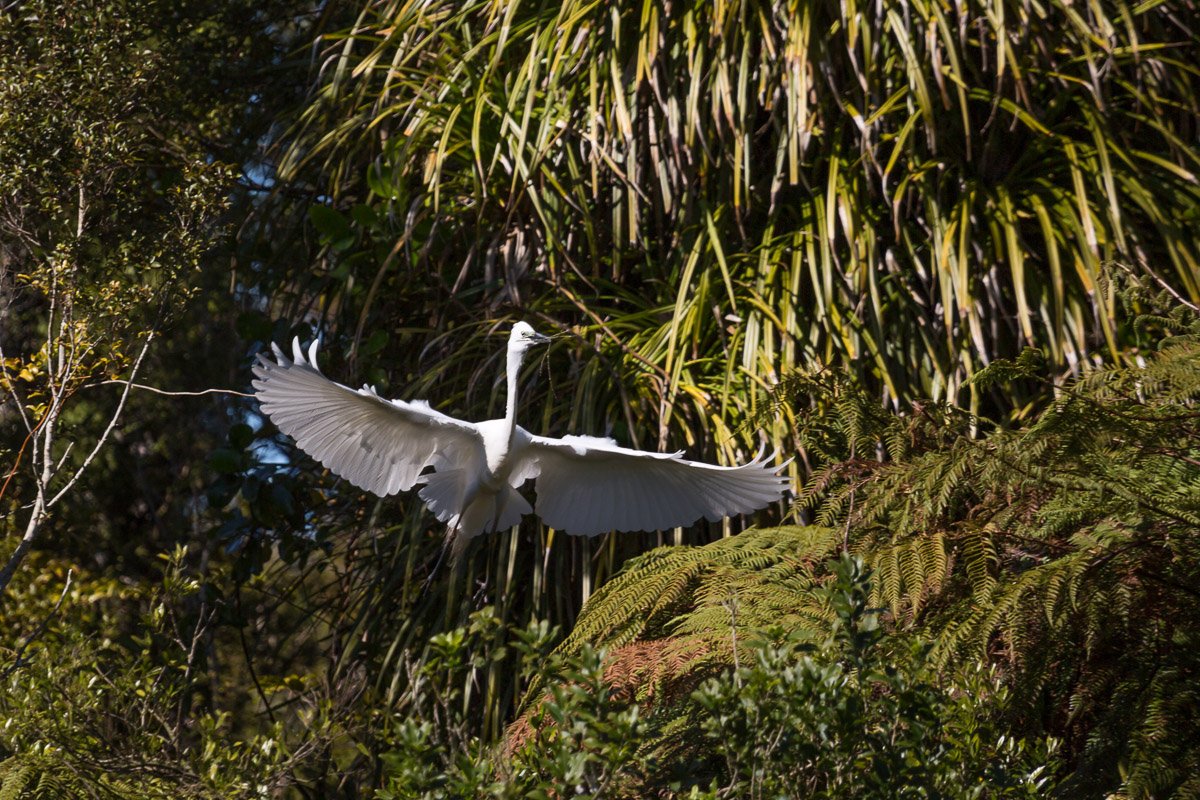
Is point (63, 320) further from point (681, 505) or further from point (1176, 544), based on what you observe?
point (1176, 544)

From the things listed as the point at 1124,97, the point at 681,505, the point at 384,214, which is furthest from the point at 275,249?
the point at 1124,97

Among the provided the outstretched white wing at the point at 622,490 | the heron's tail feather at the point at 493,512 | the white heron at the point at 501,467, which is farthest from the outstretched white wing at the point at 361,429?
the outstretched white wing at the point at 622,490

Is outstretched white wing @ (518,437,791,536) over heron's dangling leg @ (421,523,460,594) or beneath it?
over

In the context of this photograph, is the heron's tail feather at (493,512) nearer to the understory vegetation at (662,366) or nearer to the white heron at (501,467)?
the white heron at (501,467)

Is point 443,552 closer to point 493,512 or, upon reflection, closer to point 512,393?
point 493,512

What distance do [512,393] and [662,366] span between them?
777 millimetres

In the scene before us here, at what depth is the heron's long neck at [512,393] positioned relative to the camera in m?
3.02

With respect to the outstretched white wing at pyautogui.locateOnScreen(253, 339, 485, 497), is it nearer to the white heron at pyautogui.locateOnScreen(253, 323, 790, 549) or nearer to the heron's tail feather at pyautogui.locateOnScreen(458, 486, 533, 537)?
the white heron at pyautogui.locateOnScreen(253, 323, 790, 549)

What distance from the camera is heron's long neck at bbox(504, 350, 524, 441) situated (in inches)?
119

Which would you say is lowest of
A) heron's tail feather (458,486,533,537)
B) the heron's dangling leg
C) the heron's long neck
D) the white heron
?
A: the heron's dangling leg

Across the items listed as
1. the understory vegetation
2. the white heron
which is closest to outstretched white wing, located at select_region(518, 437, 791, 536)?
the white heron

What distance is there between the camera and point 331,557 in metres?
4.09

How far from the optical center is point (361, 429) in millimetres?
3102

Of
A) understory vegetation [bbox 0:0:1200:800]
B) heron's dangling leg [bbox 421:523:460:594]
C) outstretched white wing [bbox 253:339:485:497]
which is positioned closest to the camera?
understory vegetation [bbox 0:0:1200:800]
